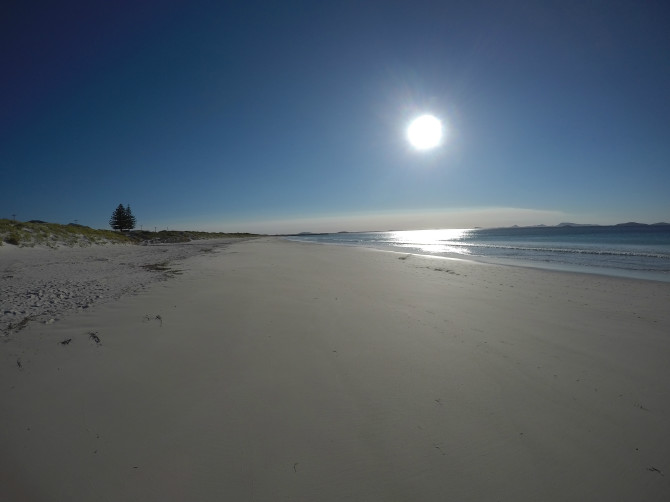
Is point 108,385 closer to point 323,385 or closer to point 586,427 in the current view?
point 323,385

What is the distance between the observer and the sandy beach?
74.0 inches

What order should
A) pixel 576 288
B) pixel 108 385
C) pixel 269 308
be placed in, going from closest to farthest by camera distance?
pixel 108 385 < pixel 269 308 < pixel 576 288

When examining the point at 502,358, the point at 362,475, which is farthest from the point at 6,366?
the point at 502,358

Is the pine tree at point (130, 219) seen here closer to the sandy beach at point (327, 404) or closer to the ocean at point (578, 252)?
the ocean at point (578, 252)

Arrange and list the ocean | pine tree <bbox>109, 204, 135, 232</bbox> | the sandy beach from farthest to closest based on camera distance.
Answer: pine tree <bbox>109, 204, 135, 232</bbox> < the ocean < the sandy beach

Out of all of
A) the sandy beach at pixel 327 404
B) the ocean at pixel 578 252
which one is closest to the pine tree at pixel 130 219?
the ocean at pixel 578 252

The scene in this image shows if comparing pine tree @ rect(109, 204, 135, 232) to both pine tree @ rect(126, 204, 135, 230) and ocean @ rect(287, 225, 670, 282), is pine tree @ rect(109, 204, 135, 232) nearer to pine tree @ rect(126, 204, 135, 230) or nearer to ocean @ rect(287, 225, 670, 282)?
pine tree @ rect(126, 204, 135, 230)

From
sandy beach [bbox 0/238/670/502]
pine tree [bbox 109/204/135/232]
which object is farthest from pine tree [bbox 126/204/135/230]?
sandy beach [bbox 0/238/670/502]

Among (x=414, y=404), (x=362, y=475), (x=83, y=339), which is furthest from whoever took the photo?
(x=83, y=339)

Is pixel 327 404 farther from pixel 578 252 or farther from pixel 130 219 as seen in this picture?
pixel 130 219

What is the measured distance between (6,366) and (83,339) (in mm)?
798

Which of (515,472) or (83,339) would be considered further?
(83,339)

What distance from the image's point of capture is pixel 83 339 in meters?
3.94

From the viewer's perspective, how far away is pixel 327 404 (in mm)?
2676
